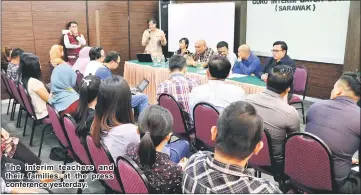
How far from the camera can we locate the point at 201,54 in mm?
5512

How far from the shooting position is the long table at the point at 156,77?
394 centimetres

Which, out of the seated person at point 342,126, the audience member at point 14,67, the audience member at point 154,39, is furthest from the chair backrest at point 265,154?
the audience member at point 154,39

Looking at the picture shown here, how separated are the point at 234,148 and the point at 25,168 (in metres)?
1.51

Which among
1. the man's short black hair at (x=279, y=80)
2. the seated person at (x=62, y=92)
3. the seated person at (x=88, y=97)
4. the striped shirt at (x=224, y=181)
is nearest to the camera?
the striped shirt at (x=224, y=181)

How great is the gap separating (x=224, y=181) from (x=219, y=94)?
1.67 meters

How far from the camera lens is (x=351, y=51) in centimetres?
511

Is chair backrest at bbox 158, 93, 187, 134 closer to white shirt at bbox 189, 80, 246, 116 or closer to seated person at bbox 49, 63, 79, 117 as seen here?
white shirt at bbox 189, 80, 246, 116

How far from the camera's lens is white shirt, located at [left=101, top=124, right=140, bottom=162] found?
2004mm

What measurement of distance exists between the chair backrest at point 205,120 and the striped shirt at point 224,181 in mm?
Result: 1234

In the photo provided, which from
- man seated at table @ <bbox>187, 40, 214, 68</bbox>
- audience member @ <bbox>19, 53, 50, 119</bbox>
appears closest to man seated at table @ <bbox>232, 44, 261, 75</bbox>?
man seated at table @ <bbox>187, 40, 214, 68</bbox>

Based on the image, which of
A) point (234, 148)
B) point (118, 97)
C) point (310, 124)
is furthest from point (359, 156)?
point (118, 97)

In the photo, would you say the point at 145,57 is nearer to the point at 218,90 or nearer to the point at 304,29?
the point at 304,29

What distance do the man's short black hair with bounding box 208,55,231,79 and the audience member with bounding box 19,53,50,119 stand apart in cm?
195

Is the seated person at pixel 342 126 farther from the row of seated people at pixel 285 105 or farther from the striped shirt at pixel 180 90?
the striped shirt at pixel 180 90
